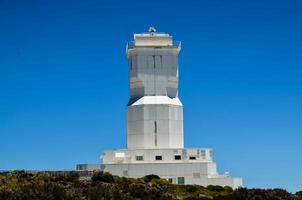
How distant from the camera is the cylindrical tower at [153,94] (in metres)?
76.2

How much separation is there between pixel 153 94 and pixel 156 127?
13.2 ft

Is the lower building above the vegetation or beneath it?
above

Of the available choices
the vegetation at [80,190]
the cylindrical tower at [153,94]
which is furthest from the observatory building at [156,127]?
the vegetation at [80,190]

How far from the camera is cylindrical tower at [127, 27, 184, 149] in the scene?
76.2 metres

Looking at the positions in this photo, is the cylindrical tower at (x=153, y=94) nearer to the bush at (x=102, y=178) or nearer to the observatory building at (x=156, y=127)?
the observatory building at (x=156, y=127)

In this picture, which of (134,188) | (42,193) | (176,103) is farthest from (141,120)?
(42,193)

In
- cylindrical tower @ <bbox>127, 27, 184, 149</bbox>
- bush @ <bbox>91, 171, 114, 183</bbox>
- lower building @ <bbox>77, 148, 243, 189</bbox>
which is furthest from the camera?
cylindrical tower @ <bbox>127, 27, 184, 149</bbox>

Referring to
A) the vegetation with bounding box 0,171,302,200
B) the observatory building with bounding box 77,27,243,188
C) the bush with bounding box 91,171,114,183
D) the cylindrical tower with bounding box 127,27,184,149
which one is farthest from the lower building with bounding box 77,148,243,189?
the bush with bounding box 91,171,114,183

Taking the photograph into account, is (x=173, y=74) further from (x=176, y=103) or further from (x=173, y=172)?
(x=173, y=172)

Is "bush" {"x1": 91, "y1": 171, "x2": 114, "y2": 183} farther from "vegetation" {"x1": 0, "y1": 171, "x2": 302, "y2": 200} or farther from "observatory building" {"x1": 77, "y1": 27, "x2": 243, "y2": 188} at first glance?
"observatory building" {"x1": 77, "y1": 27, "x2": 243, "y2": 188}

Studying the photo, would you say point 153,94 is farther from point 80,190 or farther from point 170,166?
point 80,190

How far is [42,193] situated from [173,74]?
46.5 metres

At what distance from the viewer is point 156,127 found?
250 ft

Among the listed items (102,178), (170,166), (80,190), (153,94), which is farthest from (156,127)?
(80,190)
